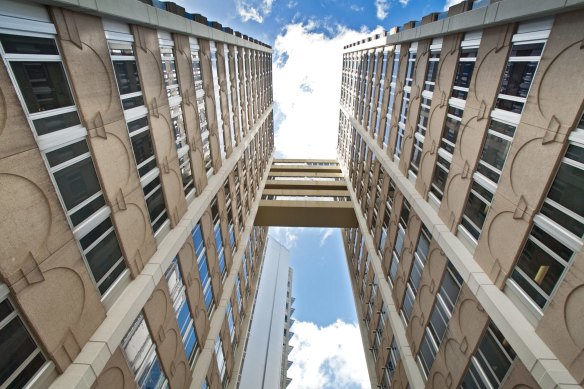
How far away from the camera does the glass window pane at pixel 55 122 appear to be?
527 centimetres

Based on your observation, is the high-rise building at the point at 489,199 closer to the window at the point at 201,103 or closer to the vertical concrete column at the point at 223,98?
the vertical concrete column at the point at 223,98

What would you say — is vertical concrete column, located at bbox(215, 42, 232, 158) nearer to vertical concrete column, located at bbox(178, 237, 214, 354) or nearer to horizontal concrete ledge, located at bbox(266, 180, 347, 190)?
vertical concrete column, located at bbox(178, 237, 214, 354)

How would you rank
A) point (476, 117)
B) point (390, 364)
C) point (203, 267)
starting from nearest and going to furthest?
point (476, 117), point (203, 267), point (390, 364)

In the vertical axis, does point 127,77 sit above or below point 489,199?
above

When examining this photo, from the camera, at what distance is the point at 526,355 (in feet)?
20.4

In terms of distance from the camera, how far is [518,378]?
22.1 ft

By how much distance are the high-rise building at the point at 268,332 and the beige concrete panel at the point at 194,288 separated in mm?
15426

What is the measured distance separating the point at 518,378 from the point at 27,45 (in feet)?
42.7

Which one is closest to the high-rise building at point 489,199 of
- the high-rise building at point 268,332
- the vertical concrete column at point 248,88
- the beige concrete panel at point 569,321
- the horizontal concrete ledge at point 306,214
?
the beige concrete panel at point 569,321

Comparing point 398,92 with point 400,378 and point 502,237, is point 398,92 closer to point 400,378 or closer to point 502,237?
point 502,237

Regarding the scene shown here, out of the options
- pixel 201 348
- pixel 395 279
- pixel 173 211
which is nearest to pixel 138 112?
pixel 173 211

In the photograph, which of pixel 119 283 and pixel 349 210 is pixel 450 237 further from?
pixel 349 210

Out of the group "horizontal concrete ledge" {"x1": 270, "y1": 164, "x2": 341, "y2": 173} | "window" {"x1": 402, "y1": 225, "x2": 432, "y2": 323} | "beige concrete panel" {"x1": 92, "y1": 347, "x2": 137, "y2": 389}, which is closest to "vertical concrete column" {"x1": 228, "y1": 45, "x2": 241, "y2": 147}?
"window" {"x1": 402, "y1": 225, "x2": 432, "y2": 323}

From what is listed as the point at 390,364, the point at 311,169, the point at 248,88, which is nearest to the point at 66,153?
the point at 390,364
